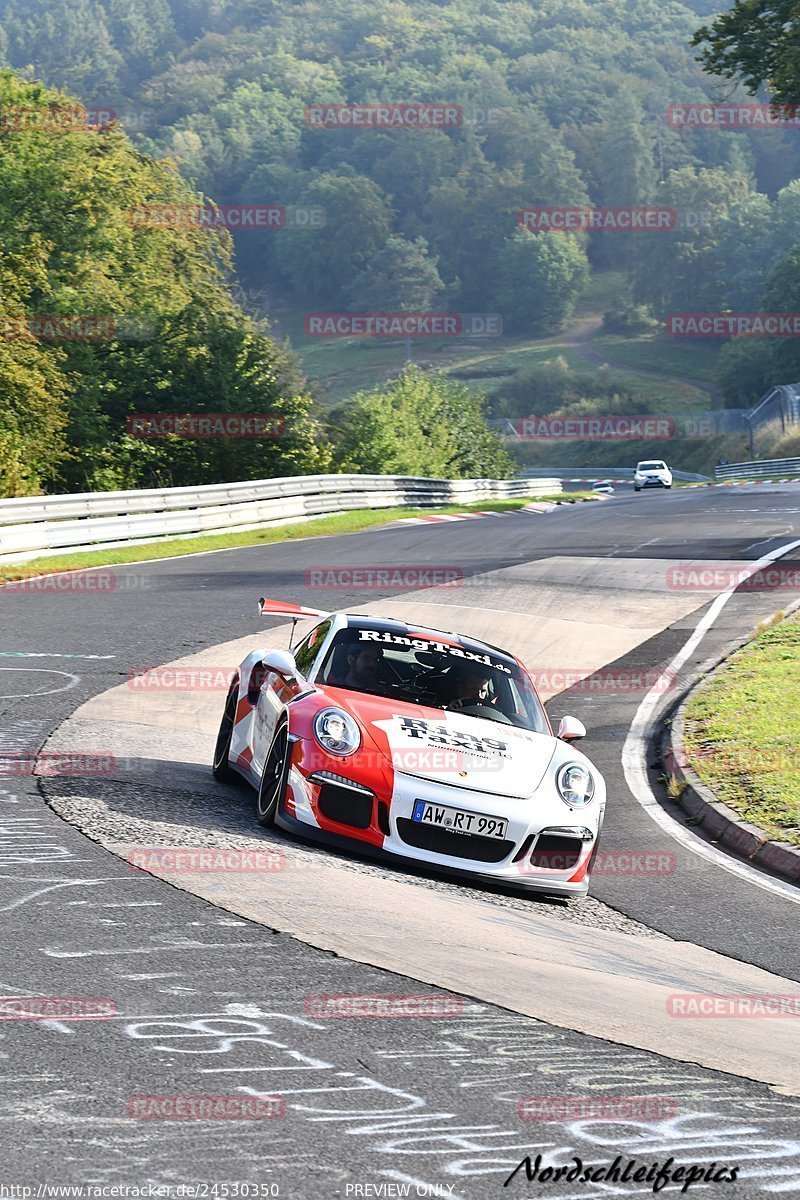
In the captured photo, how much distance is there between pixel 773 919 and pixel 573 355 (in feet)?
545

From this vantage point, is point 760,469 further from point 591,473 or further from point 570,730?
point 570,730

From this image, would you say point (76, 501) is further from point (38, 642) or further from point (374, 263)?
point (374, 263)

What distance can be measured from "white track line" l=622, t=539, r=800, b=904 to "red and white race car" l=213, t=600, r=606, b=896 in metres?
1.40

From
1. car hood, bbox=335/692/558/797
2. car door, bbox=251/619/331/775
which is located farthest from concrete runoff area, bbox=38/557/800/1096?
car hood, bbox=335/692/558/797

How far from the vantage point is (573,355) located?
170875 mm

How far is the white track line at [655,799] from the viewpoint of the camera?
970 cm

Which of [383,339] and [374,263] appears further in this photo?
[374,263]

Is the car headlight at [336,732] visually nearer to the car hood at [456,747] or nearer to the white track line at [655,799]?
the car hood at [456,747]

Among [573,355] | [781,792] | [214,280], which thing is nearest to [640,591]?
[781,792]

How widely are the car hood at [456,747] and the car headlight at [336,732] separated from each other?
11cm

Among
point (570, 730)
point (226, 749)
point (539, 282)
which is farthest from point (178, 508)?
point (539, 282)

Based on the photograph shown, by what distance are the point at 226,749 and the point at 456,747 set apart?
225 centimetres

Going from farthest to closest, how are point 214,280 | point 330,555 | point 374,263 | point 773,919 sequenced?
point 374,263 < point 214,280 < point 330,555 < point 773,919

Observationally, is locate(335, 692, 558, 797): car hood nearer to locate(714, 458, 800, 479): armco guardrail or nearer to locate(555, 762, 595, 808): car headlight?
locate(555, 762, 595, 808): car headlight
